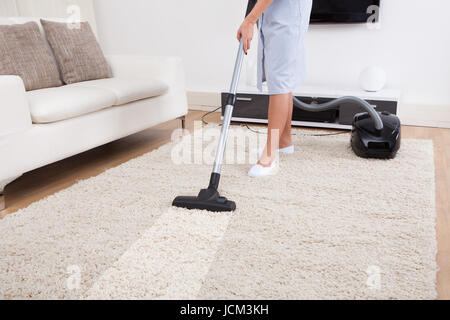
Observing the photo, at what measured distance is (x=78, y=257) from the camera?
1.20m

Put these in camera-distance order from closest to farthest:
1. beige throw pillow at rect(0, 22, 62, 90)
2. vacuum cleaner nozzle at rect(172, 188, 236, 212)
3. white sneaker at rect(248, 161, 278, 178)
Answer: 1. vacuum cleaner nozzle at rect(172, 188, 236, 212)
2. white sneaker at rect(248, 161, 278, 178)
3. beige throw pillow at rect(0, 22, 62, 90)

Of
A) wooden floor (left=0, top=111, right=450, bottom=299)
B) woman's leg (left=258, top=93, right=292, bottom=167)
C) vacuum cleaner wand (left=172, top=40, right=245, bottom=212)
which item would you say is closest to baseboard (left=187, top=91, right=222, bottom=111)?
wooden floor (left=0, top=111, right=450, bottom=299)

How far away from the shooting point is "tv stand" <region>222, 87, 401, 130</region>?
257 centimetres

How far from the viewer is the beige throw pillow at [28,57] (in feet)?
6.51

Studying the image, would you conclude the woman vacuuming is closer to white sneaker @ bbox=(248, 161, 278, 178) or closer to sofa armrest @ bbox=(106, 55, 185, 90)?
white sneaker @ bbox=(248, 161, 278, 178)

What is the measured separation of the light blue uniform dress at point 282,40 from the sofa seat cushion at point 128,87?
0.77m

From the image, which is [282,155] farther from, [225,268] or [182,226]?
[225,268]

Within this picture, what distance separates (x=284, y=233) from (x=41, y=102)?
119cm

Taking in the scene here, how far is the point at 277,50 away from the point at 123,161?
1.03m

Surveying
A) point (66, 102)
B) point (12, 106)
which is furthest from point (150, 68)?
point (12, 106)

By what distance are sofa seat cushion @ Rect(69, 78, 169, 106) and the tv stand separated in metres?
0.70

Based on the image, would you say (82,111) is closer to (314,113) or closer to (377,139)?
(377,139)

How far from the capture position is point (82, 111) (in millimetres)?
1883
